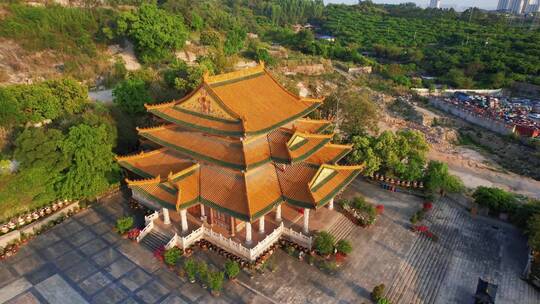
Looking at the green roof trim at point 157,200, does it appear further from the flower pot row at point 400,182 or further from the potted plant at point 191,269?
the flower pot row at point 400,182

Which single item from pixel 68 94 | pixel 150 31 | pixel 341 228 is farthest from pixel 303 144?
pixel 150 31

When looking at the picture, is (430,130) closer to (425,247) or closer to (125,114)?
(425,247)

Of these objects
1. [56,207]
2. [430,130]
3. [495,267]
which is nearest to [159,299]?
[56,207]

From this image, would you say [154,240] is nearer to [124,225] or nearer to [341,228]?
[124,225]

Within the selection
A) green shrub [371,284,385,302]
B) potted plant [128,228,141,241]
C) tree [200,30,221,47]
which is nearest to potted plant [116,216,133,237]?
potted plant [128,228,141,241]

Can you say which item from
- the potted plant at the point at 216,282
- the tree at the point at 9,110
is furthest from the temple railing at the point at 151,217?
the tree at the point at 9,110
